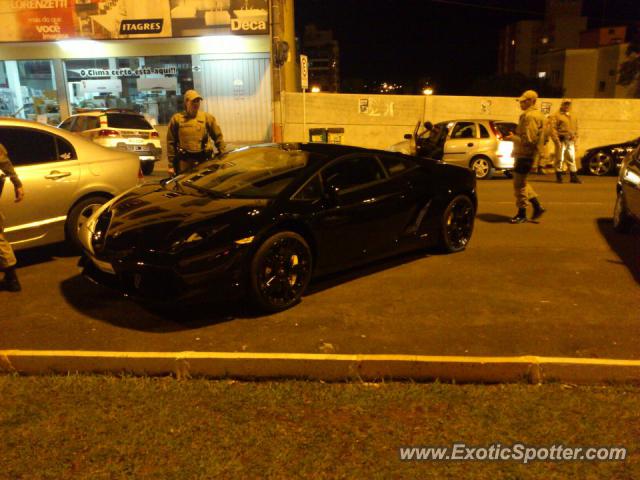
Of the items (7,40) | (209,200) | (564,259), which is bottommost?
(564,259)

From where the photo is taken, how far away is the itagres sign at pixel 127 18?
16.7 m

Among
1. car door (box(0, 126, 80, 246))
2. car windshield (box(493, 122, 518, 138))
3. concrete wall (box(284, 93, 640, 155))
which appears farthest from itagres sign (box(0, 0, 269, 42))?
car door (box(0, 126, 80, 246))

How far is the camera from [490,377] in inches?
143

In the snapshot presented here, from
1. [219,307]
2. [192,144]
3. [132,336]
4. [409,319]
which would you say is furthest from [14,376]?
[192,144]

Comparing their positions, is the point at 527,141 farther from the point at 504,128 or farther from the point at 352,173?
the point at 504,128

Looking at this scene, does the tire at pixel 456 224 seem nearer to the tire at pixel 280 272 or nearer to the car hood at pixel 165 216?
the tire at pixel 280 272

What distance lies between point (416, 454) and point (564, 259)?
427cm

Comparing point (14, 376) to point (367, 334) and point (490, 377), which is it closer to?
point (367, 334)

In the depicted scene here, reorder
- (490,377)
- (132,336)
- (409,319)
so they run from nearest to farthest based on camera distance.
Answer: (490,377), (132,336), (409,319)

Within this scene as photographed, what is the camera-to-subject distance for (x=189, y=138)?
24.6 feet

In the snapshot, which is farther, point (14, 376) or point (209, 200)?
point (209, 200)

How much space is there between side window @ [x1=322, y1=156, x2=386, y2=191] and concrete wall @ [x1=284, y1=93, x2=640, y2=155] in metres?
12.1

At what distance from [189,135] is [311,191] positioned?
3111 mm

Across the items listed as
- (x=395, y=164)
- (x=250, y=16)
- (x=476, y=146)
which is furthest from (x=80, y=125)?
(x=395, y=164)
